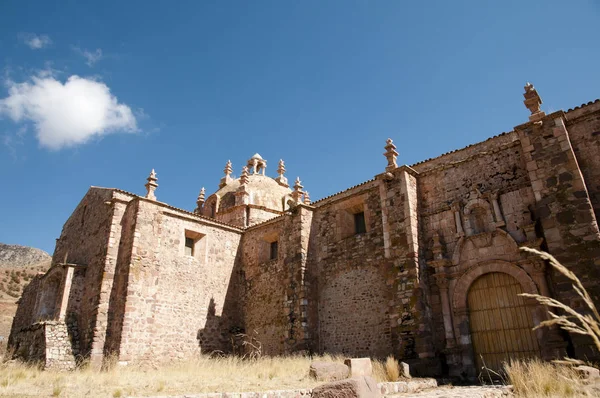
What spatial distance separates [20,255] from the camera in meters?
51.8

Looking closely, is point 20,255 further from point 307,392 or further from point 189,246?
point 307,392

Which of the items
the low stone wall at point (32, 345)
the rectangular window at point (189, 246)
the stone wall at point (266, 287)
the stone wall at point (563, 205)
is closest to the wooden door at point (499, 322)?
the stone wall at point (563, 205)

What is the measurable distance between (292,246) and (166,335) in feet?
20.1

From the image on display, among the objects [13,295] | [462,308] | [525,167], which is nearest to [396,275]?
[462,308]

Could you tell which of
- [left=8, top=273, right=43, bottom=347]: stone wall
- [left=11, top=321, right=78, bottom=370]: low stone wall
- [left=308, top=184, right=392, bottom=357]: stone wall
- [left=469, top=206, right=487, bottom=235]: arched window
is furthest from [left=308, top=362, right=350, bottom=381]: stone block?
[left=8, top=273, right=43, bottom=347]: stone wall

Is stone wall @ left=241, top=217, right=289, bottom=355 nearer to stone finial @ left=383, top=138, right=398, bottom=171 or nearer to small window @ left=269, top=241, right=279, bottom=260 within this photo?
small window @ left=269, top=241, right=279, bottom=260

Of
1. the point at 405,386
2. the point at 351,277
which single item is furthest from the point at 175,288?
the point at 405,386

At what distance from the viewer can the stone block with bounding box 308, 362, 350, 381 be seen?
994 centimetres

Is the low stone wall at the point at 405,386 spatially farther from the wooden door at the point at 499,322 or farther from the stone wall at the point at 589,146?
the stone wall at the point at 589,146

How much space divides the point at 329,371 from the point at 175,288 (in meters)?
9.54

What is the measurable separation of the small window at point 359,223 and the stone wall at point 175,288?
682cm

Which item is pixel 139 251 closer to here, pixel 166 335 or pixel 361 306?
pixel 166 335

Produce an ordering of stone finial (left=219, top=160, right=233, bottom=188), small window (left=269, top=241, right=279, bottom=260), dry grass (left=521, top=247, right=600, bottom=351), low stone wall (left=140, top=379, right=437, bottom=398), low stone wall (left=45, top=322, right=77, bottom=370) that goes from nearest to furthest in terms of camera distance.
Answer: dry grass (left=521, top=247, right=600, bottom=351) < low stone wall (left=140, top=379, right=437, bottom=398) < low stone wall (left=45, top=322, right=77, bottom=370) < small window (left=269, top=241, right=279, bottom=260) < stone finial (left=219, top=160, right=233, bottom=188)

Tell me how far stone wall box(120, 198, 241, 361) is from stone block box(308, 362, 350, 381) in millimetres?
8353
